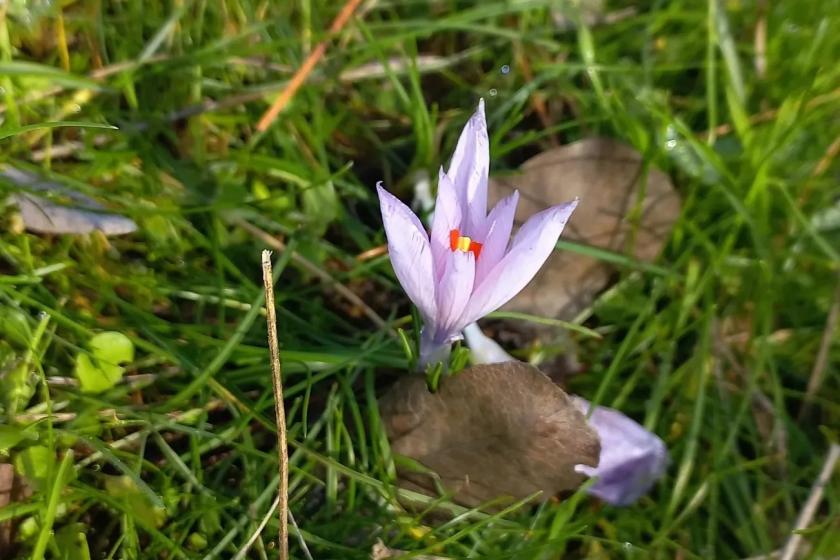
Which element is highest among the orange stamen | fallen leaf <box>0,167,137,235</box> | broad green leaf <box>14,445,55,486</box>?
the orange stamen

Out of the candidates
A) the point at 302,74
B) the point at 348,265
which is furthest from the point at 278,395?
the point at 302,74

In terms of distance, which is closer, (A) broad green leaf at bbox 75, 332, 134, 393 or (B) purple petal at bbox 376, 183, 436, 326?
(B) purple petal at bbox 376, 183, 436, 326

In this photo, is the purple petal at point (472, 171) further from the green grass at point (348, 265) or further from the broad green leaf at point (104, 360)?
the broad green leaf at point (104, 360)

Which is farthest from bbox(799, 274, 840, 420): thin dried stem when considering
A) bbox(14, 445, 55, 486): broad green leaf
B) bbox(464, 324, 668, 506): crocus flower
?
bbox(14, 445, 55, 486): broad green leaf

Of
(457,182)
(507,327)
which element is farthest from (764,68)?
(457,182)

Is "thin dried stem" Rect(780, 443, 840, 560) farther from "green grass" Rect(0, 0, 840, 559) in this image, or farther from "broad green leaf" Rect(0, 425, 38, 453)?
"broad green leaf" Rect(0, 425, 38, 453)

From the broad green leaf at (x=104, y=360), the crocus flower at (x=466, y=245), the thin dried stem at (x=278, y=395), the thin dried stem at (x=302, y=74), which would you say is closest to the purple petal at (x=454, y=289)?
the crocus flower at (x=466, y=245)

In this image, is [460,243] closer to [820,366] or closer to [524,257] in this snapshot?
[524,257]

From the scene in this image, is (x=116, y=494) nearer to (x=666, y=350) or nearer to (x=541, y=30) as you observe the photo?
(x=666, y=350)

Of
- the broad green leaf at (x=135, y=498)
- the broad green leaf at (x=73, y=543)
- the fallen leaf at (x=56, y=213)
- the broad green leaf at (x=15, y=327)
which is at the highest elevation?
the fallen leaf at (x=56, y=213)
